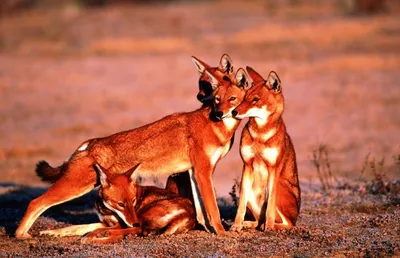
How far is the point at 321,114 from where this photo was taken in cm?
1955

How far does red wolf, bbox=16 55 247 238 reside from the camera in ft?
27.8

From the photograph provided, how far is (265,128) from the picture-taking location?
27.9ft

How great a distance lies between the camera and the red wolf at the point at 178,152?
333 inches

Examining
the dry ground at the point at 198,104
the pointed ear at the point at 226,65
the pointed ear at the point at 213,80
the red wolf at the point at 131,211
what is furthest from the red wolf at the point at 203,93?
the dry ground at the point at 198,104

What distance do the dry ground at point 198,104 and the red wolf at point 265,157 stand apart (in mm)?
264

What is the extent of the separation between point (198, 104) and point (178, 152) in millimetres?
11788

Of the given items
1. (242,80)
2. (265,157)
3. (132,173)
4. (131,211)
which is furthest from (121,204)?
(242,80)

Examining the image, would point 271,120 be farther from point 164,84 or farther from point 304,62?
point 304,62

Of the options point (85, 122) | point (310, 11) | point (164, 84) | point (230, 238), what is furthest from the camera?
point (310, 11)

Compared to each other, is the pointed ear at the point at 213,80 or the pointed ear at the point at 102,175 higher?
the pointed ear at the point at 213,80

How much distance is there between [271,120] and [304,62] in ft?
54.3

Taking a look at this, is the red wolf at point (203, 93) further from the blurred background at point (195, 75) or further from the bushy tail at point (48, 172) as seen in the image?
the bushy tail at point (48, 172)

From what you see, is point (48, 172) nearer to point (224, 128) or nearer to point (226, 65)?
point (224, 128)

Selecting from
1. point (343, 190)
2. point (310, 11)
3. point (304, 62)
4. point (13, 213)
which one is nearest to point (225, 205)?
point (343, 190)
